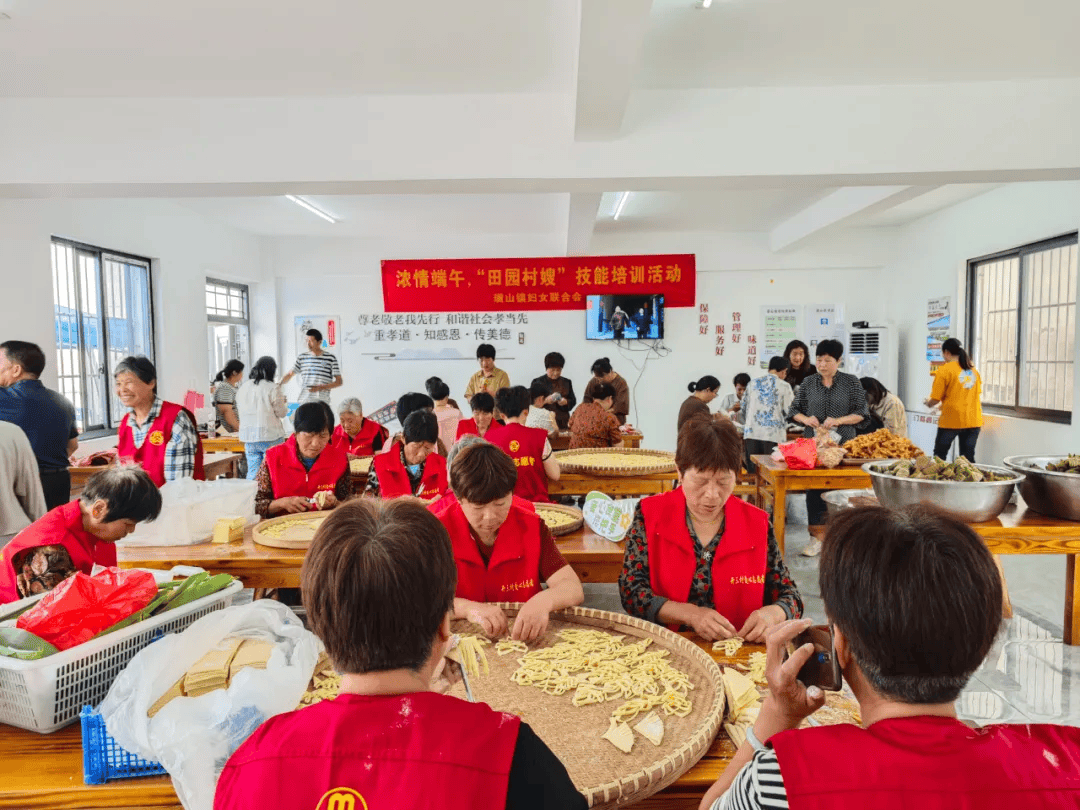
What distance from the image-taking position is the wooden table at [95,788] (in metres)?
1.10

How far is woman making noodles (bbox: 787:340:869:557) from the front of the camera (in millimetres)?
5008

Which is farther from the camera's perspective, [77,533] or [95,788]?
[77,533]

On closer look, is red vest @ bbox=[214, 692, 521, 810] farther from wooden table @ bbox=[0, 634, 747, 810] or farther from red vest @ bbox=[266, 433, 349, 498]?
red vest @ bbox=[266, 433, 349, 498]

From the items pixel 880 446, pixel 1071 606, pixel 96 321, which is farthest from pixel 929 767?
pixel 96 321

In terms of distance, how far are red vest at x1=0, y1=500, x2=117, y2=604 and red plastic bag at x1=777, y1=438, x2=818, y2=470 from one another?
11.4 ft

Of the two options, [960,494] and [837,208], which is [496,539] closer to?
[960,494]

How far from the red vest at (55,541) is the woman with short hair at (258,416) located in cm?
397

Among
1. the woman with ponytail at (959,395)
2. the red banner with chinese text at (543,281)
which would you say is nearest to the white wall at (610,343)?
the red banner with chinese text at (543,281)

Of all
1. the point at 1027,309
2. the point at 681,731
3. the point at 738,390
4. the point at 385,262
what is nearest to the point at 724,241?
the point at 738,390

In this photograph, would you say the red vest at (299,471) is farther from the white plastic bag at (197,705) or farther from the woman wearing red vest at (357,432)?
the white plastic bag at (197,705)

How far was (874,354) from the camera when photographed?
A: 326 inches

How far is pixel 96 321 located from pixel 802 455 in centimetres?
587

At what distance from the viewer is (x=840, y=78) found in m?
4.03

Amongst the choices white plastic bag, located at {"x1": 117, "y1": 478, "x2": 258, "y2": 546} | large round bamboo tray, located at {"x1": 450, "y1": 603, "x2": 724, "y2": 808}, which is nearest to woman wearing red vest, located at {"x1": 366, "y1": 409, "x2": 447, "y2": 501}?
white plastic bag, located at {"x1": 117, "y1": 478, "x2": 258, "y2": 546}
